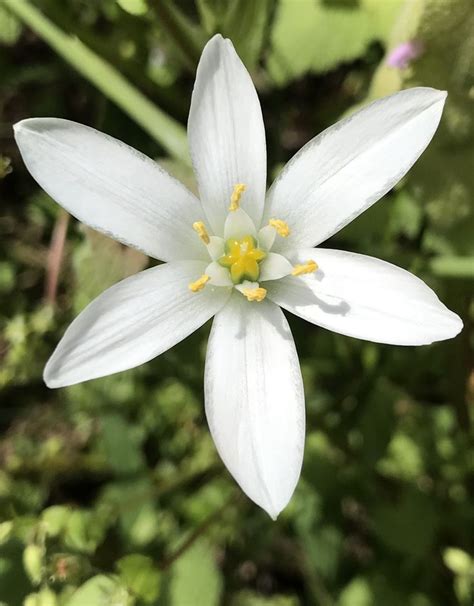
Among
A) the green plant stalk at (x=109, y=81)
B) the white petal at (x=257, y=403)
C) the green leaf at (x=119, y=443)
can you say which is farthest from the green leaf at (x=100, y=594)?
the green plant stalk at (x=109, y=81)

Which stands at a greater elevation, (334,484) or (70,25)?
(70,25)

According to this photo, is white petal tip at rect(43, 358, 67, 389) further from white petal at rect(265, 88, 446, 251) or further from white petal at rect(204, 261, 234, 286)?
white petal at rect(265, 88, 446, 251)

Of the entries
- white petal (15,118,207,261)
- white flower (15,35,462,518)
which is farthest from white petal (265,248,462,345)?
white petal (15,118,207,261)

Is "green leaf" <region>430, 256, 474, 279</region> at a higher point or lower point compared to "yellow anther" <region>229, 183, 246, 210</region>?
lower

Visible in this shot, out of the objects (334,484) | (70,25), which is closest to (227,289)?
(70,25)

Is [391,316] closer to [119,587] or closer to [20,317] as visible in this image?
[119,587]

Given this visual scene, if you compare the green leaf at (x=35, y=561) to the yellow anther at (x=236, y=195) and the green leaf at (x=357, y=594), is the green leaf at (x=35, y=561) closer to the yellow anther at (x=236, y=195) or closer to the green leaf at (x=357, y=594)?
the yellow anther at (x=236, y=195)
